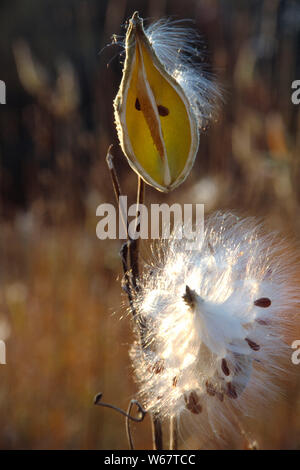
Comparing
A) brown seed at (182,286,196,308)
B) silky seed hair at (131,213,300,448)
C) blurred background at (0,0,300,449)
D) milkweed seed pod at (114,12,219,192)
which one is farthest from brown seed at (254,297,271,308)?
blurred background at (0,0,300,449)

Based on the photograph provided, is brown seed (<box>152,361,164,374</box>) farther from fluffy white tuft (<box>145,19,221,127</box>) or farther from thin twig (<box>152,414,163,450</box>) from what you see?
fluffy white tuft (<box>145,19,221,127</box>)

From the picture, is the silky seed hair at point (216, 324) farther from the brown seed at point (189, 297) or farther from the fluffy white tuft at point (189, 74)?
the fluffy white tuft at point (189, 74)
